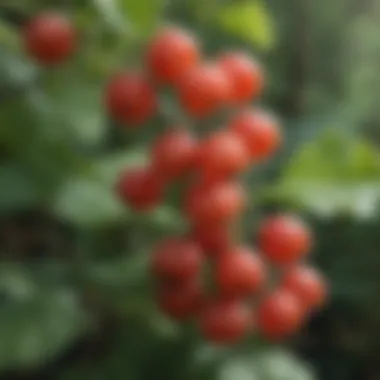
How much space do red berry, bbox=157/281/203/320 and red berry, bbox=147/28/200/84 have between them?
126 millimetres

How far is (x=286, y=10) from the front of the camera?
89 cm

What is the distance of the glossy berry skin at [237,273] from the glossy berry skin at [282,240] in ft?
0.05

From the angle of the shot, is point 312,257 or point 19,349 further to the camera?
point 312,257

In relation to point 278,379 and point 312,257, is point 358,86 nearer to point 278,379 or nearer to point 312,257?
point 312,257

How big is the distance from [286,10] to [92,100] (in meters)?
0.29

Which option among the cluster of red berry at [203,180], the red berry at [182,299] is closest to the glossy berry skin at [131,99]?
the cluster of red berry at [203,180]

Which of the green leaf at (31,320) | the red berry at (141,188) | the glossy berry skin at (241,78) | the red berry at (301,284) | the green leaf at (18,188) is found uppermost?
the glossy berry skin at (241,78)

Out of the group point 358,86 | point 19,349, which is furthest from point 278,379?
point 358,86

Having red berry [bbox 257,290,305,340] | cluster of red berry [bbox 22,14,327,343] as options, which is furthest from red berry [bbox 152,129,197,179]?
red berry [bbox 257,290,305,340]

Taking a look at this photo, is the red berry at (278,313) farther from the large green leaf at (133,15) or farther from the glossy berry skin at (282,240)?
the large green leaf at (133,15)

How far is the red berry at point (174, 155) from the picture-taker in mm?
597

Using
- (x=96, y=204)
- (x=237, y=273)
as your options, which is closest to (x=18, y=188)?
(x=96, y=204)

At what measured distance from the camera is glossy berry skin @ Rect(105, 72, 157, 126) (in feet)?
1.98

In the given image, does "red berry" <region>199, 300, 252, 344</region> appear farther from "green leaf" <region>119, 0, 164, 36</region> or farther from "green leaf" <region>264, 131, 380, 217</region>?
"green leaf" <region>119, 0, 164, 36</region>
